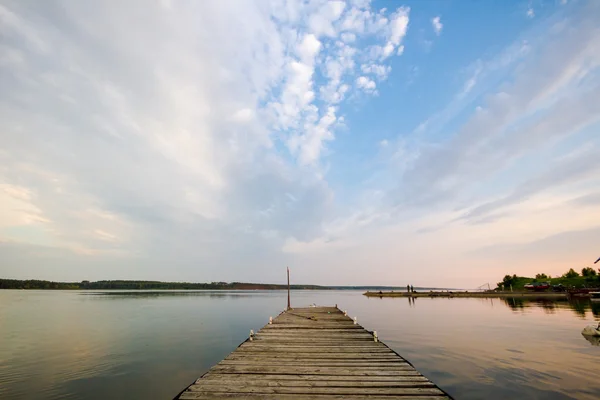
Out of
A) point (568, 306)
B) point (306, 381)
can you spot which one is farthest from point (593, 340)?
point (568, 306)

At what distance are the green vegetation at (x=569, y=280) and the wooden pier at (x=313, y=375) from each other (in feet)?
330

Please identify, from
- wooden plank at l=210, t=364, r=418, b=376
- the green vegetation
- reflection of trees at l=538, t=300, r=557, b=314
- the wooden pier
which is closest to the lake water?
the wooden pier

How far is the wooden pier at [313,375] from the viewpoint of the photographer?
796 centimetres

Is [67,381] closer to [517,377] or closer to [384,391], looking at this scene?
[384,391]

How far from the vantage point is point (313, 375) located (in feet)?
31.2

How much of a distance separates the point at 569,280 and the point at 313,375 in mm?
116129

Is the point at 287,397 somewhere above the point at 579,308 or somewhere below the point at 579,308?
above

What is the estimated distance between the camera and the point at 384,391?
8102 mm

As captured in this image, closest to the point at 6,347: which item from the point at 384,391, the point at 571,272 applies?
the point at 384,391

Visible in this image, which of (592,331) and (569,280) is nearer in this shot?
(592,331)

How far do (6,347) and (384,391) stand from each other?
30.7 metres

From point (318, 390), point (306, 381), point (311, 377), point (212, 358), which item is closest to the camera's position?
point (318, 390)

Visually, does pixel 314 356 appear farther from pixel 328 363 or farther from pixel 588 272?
pixel 588 272

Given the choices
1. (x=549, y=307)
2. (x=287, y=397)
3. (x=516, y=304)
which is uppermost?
(x=287, y=397)
